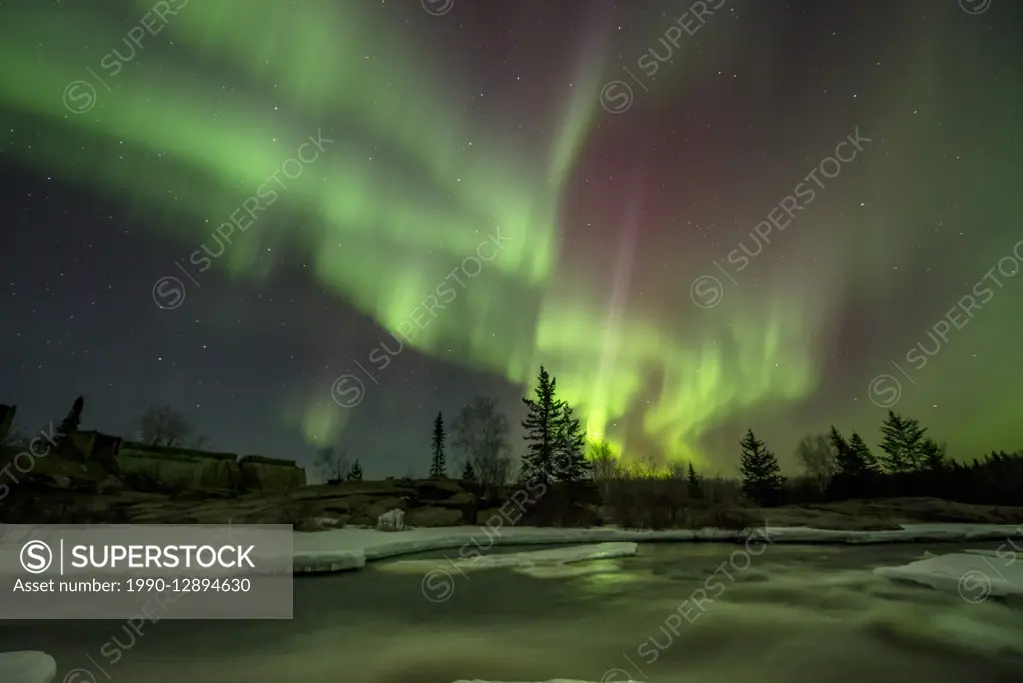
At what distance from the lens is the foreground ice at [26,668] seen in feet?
23.3

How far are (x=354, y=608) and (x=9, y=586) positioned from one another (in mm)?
11946

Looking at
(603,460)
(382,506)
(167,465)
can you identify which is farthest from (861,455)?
(167,465)

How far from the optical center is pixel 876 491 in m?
57.5

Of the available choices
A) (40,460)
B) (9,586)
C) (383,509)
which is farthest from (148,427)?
(9,586)

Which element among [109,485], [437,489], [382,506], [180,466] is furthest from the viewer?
[180,466]

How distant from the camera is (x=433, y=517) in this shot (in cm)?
3881

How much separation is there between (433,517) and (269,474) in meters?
26.1

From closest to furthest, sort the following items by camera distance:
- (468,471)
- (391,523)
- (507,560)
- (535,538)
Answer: (507,560), (535,538), (391,523), (468,471)

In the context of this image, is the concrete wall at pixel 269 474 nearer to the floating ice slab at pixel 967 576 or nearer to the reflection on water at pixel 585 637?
the reflection on water at pixel 585 637

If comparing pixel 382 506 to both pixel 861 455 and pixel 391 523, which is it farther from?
pixel 861 455

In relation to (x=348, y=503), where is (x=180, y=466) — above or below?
above

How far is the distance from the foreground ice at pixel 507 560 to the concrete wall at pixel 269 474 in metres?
35.8

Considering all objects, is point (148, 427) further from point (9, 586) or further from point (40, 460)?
point (9, 586)

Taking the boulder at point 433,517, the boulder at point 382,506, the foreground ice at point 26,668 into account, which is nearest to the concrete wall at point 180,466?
the boulder at point 382,506
